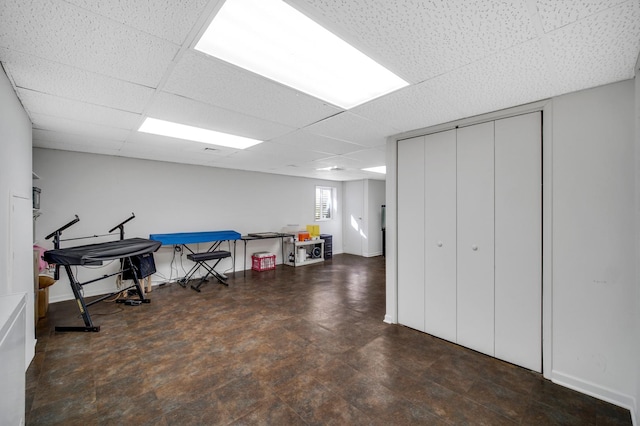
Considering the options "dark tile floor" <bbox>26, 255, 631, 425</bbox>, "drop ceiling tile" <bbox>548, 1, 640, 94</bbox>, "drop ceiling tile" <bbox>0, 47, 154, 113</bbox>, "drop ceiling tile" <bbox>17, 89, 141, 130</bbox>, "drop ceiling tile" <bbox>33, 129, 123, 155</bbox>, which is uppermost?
"drop ceiling tile" <bbox>33, 129, 123, 155</bbox>

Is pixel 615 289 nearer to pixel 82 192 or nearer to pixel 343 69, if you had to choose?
pixel 343 69

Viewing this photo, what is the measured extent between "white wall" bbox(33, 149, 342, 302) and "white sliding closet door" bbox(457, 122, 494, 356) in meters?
4.87

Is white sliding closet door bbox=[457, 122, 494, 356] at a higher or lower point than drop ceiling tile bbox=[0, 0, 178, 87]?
lower

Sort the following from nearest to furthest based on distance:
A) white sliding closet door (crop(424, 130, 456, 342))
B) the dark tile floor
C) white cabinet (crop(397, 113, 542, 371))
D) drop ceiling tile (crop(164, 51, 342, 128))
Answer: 1. drop ceiling tile (crop(164, 51, 342, 128))
2. the dark tile floor
3. white cabinet (crop(397, 113, 542, 371))
4. white sliding closet door (crop(424, 130, 456, 342))

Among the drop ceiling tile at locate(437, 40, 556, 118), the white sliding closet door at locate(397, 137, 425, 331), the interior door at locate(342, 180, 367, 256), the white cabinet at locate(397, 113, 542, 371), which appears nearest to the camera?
the drop ceiling tile at locate(437, 40, 556, 118)

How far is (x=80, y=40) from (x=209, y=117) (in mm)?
1192

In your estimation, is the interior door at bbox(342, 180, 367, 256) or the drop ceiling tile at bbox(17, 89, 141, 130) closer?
the drop ceiling tile at bbox(17, 89, 141, 130)

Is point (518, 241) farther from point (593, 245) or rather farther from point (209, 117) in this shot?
point (209, 117)

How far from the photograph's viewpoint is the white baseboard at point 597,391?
1.88 metres

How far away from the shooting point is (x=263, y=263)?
6.27 metres

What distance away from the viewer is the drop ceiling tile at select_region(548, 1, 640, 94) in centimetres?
126

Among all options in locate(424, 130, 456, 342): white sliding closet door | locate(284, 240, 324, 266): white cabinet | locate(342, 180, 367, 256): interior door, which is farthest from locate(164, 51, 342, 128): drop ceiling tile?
locate(342, 180, 367, 256): interior door

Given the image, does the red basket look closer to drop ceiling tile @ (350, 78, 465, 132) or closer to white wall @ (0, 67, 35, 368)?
white wall @ (0, 67, 35, 368)

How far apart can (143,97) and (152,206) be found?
3.45m
